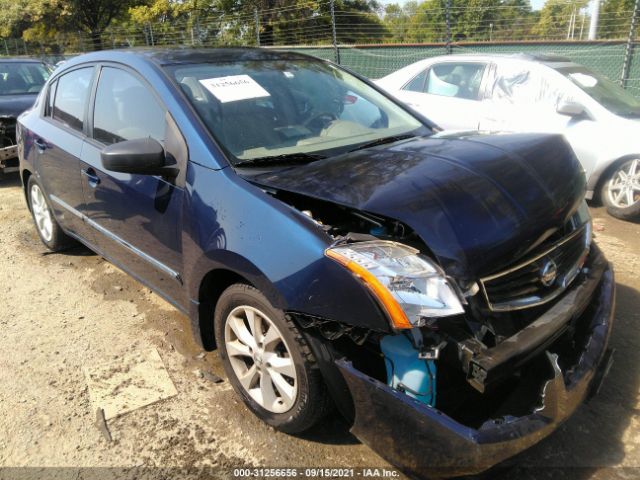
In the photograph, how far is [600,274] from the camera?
96.7 inches

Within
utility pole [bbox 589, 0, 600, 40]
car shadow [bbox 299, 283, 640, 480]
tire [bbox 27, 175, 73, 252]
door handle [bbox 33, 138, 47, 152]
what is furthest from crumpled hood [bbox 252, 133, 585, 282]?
utility pole [bbox 589, 0, 600, 40]

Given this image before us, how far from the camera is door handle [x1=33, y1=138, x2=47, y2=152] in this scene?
399 cm

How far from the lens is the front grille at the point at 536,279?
1936 mm

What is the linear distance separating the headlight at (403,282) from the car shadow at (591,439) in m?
0.56

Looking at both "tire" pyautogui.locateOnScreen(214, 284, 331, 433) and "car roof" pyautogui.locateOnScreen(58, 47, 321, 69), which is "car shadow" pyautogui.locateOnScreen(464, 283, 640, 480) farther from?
"car roof" pyautogui.locateOnScreen(58, 47, 321, 69)

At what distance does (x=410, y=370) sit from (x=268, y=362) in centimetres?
71

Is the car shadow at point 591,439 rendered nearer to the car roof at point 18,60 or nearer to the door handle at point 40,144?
the door handle at point 40,144

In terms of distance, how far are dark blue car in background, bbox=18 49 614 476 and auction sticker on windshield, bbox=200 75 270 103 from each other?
13mm

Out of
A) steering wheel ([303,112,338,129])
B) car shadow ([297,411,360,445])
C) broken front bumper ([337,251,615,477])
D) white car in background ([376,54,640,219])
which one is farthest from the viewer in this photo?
white car in background ([376,54,640,219])

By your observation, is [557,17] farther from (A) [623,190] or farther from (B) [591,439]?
(B) [591,439]

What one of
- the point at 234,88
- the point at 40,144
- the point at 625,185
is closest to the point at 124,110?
the point at 234,88

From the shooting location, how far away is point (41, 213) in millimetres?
4633

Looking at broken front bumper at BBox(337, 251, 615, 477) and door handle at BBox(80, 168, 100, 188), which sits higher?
door handle at BBox(80, 168, 100, 188)

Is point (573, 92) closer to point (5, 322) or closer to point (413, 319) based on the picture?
point (413, 319)
